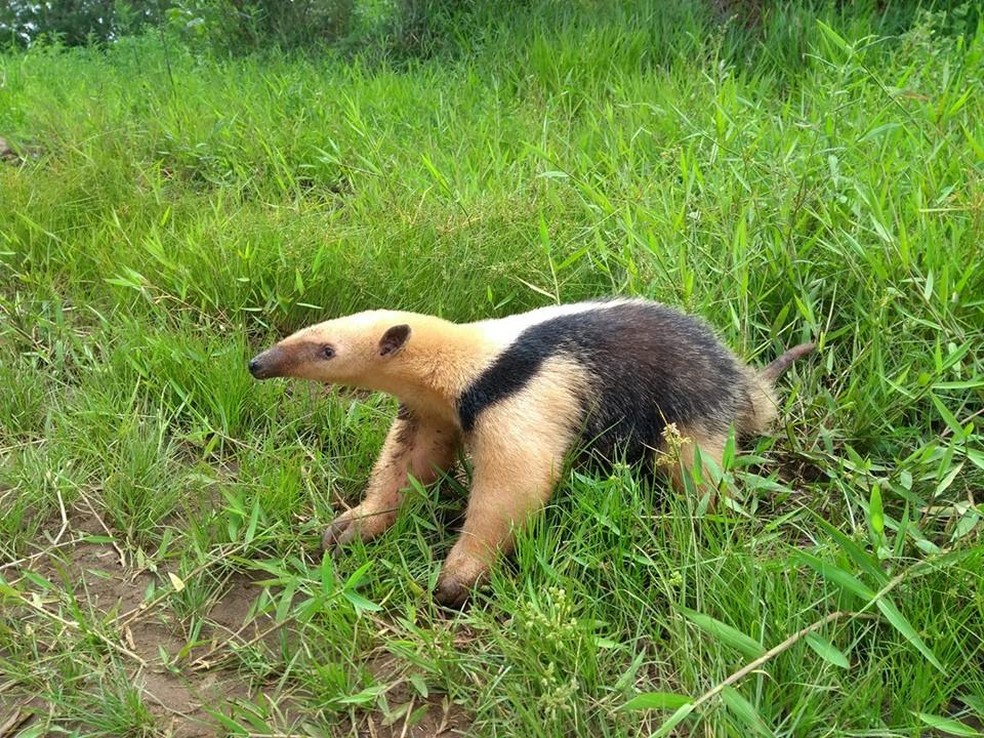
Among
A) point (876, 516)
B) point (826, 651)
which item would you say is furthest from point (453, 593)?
point (876, 516)

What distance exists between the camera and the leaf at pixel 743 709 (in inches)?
77.6

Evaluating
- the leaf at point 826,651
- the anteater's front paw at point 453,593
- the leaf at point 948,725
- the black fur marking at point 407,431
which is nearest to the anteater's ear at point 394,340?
the black fur marking at point 407,431

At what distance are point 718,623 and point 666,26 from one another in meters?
4.34

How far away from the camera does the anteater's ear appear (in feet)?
9.00

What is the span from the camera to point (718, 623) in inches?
83.0

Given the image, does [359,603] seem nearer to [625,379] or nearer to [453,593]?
[453,593]

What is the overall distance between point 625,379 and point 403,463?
28.8 inches

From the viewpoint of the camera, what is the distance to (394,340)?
109 inches

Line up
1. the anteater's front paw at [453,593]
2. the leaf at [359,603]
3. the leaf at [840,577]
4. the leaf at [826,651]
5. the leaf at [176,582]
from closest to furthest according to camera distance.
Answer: the leaf at [826,651]
the leaf at [840,577]
the leaf at [359,603]
the anteater's front paw at [453,593]
the leaf at [176,582]

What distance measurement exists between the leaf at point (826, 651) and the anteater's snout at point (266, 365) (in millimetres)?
1647

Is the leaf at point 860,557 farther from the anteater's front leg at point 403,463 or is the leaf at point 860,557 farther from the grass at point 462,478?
the anteater's front leg at point 403,463

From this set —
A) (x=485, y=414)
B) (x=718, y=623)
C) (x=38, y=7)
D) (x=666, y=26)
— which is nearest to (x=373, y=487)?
(x=485, y=414)

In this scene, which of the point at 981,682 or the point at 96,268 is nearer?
the point at 981,682

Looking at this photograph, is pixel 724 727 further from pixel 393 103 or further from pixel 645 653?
pixel 393 103
